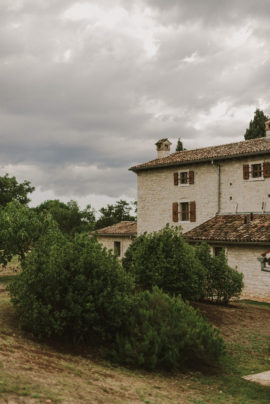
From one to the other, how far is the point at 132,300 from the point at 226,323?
16.0 ft

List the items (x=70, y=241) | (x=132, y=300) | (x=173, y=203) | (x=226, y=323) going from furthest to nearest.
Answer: (x=173, y=203), (x=226, y=323), (x=70, y=241), (x=132, y=300)

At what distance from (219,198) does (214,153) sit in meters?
3.19

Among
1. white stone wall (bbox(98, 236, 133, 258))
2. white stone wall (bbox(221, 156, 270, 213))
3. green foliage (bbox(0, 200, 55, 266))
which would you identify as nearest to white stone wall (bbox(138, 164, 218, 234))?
white stone wall (bbox(221, 156, 270, 213))

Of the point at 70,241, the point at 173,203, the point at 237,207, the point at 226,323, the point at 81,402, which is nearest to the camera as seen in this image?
the point at 81,402

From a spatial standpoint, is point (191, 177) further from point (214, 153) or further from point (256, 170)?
point (256, 170)

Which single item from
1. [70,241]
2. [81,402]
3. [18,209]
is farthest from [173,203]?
[81,402]

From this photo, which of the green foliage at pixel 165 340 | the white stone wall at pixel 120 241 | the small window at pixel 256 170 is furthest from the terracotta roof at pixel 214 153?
the green foliage at pixel 165 340

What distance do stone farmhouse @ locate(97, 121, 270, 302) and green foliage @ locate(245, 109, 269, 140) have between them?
56.3ft

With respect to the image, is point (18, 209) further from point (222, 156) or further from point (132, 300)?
point (222, 156)

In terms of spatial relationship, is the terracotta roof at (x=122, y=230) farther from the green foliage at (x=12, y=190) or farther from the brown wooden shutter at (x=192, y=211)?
the green foliage at (x=12, y=190)

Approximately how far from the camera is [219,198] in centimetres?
2466

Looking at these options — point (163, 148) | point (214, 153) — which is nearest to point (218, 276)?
point (214, 153)

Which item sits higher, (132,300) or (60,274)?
(60,274)

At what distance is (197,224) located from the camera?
2542 centimetres
